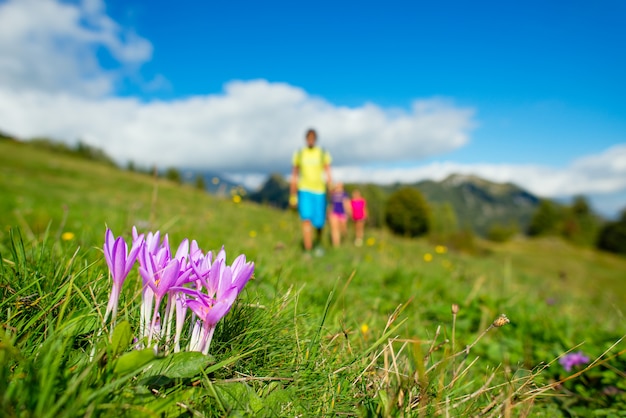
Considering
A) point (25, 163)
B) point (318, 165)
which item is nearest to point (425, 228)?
point (25, 163)

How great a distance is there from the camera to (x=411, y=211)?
85.3m

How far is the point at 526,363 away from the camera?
338 centimetres

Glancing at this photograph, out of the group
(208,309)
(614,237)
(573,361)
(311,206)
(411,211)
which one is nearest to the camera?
(208,309)

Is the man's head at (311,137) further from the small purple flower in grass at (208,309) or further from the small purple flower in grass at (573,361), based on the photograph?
the small purple flower in grass at (208,309)

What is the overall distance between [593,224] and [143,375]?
118901 mm

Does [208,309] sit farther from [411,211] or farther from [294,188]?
[411,211]

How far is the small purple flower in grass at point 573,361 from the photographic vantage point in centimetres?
300

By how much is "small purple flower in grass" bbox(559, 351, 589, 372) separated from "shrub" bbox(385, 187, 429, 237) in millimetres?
82285

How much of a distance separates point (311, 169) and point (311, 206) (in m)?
0.92

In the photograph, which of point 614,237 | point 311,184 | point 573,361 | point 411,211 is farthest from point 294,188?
point 614,237

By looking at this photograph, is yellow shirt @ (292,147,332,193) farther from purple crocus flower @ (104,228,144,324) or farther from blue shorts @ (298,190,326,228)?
purple crocus flower @ (104,228,144,324)

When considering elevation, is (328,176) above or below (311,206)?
above

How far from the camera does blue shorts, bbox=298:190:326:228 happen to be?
883cm

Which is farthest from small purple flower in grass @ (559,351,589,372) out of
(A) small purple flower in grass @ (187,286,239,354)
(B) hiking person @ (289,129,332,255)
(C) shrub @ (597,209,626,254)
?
(C) shrub @ (597,209,626,254)
